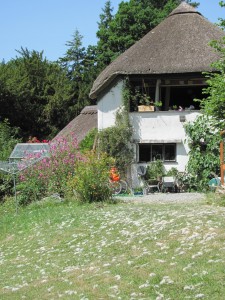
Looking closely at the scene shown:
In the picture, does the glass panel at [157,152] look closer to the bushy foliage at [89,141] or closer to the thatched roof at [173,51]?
the bushy foliage at [89,141]

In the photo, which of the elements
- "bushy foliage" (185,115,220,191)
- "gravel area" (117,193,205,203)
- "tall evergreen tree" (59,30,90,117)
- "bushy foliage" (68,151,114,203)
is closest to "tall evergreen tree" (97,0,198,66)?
"tall evergreen tree" (59,30,90,117)

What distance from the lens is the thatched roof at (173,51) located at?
2567 centimetres

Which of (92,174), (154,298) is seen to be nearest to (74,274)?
(154,298)

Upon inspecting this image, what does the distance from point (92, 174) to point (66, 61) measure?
40.3 meters

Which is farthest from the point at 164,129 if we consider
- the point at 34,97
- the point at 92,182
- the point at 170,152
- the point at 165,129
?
the point at 34,97

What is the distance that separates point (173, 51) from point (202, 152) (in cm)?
544

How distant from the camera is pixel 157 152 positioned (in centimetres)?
2631

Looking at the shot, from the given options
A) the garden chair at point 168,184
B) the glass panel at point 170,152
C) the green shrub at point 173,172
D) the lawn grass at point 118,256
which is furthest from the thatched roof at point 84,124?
the lawn grass at point 118,256

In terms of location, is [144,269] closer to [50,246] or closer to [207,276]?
[207,276]

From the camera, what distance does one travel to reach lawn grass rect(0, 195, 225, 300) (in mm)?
8227

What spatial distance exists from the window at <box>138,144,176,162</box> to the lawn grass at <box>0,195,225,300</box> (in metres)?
Result: 9.90

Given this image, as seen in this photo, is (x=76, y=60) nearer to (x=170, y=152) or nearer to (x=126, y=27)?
(x=126, y=27)

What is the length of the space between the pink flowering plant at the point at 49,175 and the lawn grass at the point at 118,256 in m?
5.09

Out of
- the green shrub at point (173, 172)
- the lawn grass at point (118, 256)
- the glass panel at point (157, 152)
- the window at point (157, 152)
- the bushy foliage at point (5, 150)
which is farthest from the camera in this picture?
the glass panel at point (157, 152)
